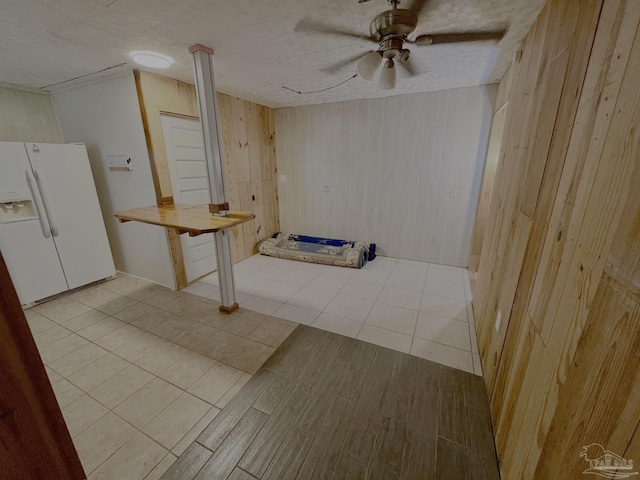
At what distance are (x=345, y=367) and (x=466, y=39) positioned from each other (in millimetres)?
2472

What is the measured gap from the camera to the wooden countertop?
6.23 feet

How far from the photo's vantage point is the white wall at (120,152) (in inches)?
106

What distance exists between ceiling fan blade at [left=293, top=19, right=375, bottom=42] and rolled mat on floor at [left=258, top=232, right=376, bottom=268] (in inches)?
103

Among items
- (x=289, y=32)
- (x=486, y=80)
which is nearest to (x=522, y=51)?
(x=486, y=80)

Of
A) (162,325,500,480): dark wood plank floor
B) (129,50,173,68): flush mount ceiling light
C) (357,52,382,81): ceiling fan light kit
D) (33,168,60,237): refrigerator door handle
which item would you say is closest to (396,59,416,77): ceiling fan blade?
(357,52,382,81): ceiling fan light kit

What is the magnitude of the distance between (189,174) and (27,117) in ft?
6.55

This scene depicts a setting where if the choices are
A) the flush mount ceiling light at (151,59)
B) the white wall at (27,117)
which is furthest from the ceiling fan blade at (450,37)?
the white wall at (27,117)

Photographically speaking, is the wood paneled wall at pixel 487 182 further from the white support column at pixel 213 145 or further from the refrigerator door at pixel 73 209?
the refrigerator door at pixel 73 209

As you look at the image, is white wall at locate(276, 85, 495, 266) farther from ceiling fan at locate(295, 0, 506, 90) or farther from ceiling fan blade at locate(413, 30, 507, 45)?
ceiling fan blade at locate(413, 30, 507, 45)

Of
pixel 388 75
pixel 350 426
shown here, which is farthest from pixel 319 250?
pixel 350 426

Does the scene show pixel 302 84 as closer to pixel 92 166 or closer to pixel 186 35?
pixel 186 35

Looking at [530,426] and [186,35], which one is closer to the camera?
[530,426]

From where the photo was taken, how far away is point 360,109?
150 inches

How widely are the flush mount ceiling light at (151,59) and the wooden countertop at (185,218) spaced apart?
1331 mm
